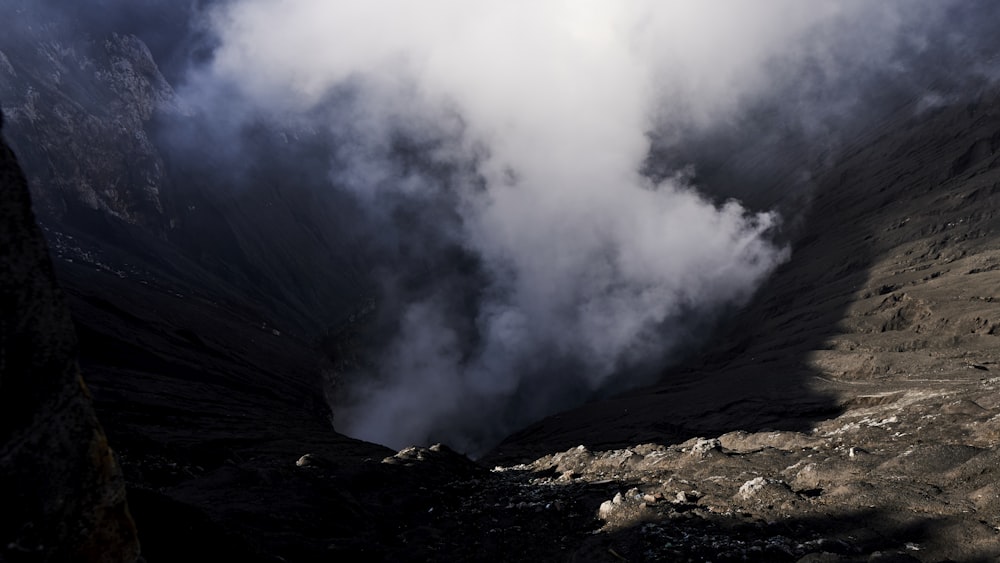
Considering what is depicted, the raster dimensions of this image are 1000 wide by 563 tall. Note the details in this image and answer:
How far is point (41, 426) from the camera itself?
13.5ft

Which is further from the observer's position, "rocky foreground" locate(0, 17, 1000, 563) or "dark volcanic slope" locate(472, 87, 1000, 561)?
"dark volcanic slope" locate(472, 87, 1000, 561)

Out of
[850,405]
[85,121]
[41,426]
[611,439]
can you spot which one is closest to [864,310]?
[850,405]

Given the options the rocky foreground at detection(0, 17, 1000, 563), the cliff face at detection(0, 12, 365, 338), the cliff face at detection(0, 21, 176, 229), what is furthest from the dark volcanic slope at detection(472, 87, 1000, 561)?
the cliff face at detection(0, 21, 176, 229)

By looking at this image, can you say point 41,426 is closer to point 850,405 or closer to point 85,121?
point 850,405

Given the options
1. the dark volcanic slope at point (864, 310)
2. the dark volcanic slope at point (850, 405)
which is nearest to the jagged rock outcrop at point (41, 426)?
the dark volcanic slope at point (850, 405)

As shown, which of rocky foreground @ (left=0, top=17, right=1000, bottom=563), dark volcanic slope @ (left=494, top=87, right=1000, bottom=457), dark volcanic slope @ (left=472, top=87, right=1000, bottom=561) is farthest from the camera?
dark volcanic slope @ (left=494, top=87, right=1000, bottom=457)

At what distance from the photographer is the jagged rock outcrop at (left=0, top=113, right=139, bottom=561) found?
4004 mm

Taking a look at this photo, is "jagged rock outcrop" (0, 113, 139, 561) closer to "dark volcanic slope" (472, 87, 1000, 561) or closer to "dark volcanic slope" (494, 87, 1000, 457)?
"dark volcanic slope" (472, 87, 1000, 561)

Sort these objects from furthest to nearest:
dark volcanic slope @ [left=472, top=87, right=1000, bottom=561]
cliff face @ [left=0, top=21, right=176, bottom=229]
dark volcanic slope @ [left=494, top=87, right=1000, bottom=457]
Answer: cliff face @ [left=0, top=21, right=176, bottom=229] < dark volcanic slope @ [left=494, top=87, right=1000, bottom=457] < dark volcanic slope @ [left=472, top=87, right=1000, bottom=561]

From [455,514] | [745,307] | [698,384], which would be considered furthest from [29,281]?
[745,307]

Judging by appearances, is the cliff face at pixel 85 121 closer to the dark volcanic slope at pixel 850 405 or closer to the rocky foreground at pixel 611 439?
the rocky foreground at pixel 611 439

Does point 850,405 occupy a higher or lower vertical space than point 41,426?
higher

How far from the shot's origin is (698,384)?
150 ft

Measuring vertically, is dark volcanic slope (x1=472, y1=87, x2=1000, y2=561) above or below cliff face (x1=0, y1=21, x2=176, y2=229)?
below
